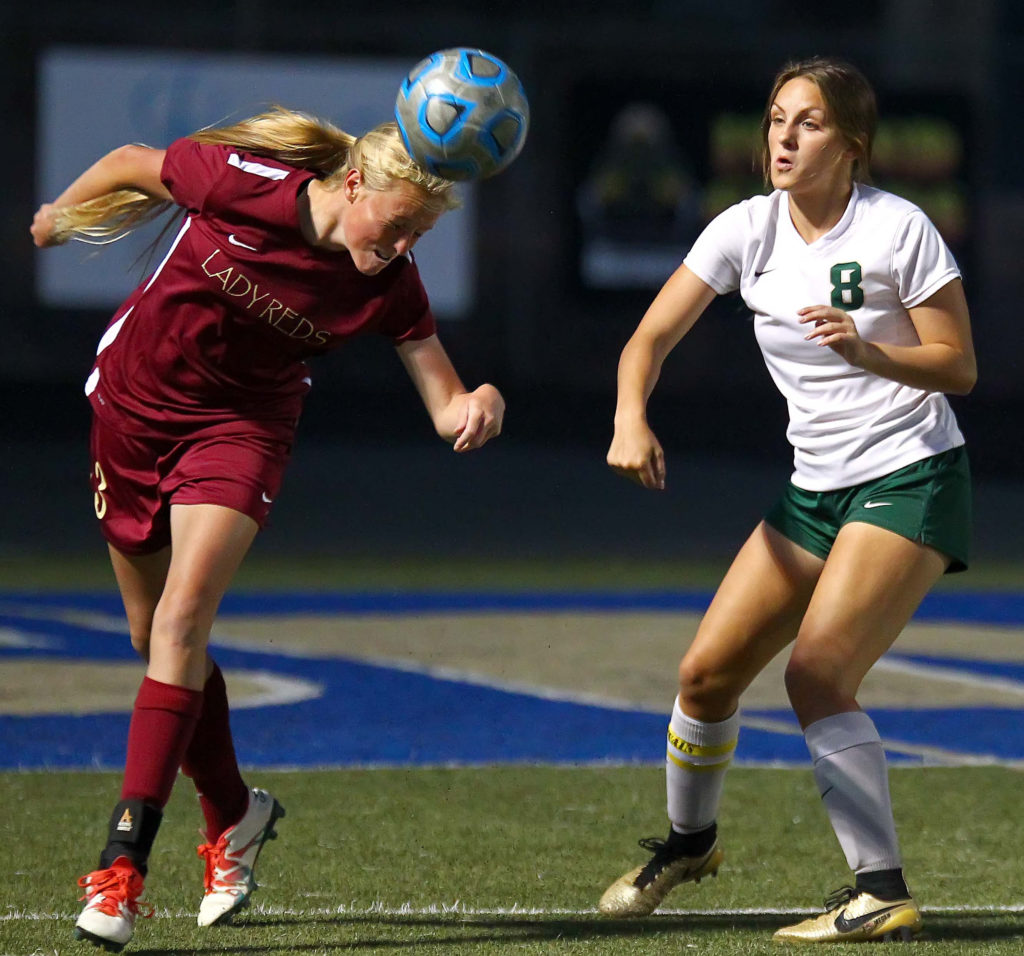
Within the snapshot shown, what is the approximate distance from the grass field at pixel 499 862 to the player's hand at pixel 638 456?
1.13 meters

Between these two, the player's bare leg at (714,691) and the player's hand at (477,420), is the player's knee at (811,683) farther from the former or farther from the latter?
the player's hand at (477,420)

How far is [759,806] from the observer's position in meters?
6.82

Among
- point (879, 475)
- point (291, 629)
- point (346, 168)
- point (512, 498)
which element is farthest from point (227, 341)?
point (512, 498)

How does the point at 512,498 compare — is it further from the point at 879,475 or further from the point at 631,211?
the point at 879,475

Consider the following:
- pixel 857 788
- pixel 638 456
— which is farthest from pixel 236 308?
pixel 857 788

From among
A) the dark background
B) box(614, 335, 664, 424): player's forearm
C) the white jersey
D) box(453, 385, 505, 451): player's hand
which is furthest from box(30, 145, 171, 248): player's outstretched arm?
the dark background

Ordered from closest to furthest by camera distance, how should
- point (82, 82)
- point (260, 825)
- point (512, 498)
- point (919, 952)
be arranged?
point (919, 952) → point (260, 825) → point (512, 498) → point (82, 82)

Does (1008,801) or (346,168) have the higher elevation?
(346,168)

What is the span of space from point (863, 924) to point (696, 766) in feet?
2.16

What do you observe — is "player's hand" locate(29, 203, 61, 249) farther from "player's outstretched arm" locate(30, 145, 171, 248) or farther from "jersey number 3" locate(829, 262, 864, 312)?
"jersey number 3" locate(829, 262, 864, 312)

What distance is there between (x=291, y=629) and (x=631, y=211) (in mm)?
17359

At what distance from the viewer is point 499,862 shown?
19.3 feet

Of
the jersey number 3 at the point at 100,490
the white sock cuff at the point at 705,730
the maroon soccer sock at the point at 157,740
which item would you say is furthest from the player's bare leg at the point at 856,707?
the jersey number 3 at the point at 100,490

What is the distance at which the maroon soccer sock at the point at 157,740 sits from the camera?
4.55 meters
